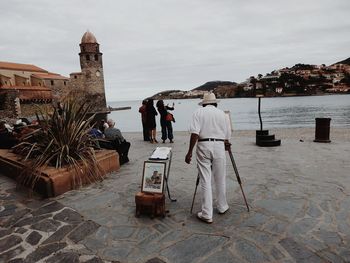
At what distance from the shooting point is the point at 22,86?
160ft

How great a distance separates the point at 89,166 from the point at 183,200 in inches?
86.3

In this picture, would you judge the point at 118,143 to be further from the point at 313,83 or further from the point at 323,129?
the point at 313,83

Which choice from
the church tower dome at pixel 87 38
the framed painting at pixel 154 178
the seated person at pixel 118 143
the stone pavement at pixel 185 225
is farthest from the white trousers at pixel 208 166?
the church tower dome at pixel 87 38

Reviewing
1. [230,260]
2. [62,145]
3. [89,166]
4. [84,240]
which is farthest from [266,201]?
[62,145]

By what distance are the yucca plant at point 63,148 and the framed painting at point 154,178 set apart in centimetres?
189

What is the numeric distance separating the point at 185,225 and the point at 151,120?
6.99 meters

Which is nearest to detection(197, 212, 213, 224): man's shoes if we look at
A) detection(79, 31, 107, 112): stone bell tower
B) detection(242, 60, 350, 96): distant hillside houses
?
detection(79, 31, 107, 112): stone bell tower

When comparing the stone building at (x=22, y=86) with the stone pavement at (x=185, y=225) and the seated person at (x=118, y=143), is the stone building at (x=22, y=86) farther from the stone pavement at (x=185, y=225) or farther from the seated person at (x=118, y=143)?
the stone pavement at (x=185, y=225)

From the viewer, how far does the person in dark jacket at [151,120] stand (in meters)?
9.73

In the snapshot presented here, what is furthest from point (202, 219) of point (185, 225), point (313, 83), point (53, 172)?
point (313, 83)

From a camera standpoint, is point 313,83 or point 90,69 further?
point 313,83

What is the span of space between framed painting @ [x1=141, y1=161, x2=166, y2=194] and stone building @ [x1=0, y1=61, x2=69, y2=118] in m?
44.9

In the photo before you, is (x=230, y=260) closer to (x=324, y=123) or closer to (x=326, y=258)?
(x=326, y=258)

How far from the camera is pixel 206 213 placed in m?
3.37
